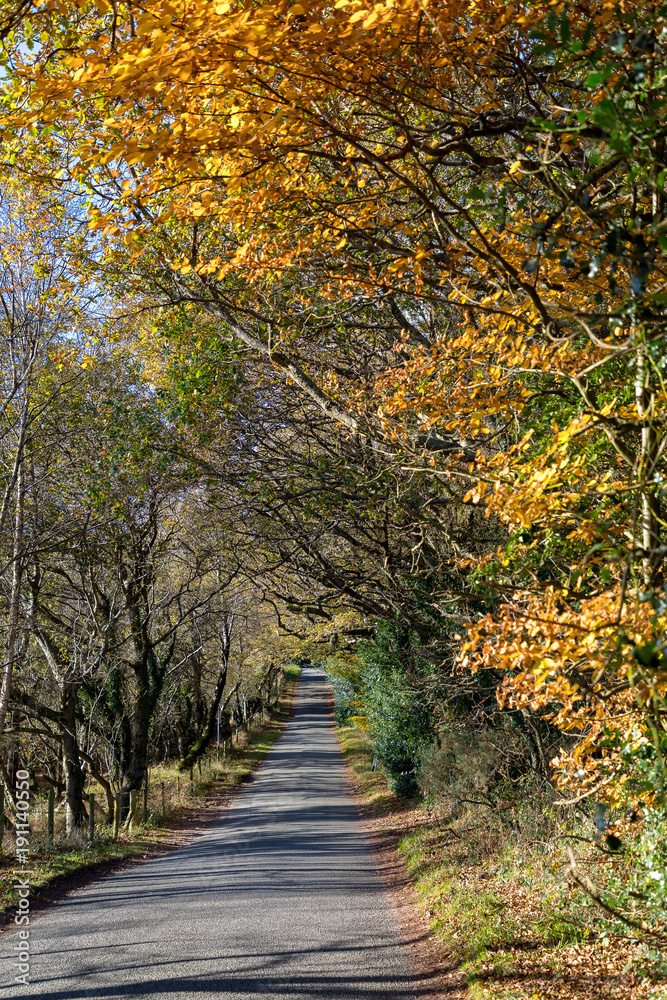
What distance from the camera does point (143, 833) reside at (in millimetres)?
16562

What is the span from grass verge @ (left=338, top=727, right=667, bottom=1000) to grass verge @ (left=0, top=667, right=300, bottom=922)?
5.38 metres

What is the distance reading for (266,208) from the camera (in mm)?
6227

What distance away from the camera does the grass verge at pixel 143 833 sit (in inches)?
451

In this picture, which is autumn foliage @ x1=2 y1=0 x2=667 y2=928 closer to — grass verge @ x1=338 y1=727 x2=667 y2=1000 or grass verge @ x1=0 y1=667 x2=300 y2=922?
grass verge @ x1=338 y1=727 x2=667 y2=1000

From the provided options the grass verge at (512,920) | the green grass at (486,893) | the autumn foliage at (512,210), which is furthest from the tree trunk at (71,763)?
the autumn foliage at (512,210)

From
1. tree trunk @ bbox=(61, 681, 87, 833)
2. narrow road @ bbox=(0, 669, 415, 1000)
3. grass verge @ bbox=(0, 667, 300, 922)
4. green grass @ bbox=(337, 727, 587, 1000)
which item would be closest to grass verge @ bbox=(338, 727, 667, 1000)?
green grass @ bbox=(337, 727, 587, 1000)

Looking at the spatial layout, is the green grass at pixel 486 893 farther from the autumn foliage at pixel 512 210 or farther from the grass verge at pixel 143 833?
the grass verge at pixel 143 833

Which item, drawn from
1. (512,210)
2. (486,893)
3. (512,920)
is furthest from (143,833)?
(512,210)

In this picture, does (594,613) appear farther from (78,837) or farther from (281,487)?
(78,837)

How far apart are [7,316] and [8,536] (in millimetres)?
5066

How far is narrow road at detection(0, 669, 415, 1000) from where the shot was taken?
6.96m

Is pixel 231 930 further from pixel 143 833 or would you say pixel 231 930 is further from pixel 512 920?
pixel 143 833

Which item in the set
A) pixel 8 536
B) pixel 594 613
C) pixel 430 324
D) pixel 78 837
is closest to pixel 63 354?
pixel 8 536

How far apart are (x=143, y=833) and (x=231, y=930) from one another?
8774mm
